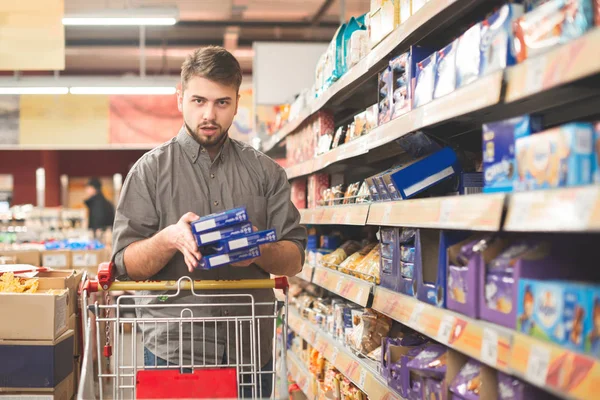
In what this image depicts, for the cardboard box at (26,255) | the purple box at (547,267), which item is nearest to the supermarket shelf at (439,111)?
the purple box at (547,267)

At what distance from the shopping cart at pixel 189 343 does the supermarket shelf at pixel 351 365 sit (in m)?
0.46

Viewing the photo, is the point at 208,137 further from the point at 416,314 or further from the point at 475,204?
the point at 475,204

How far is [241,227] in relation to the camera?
200cm

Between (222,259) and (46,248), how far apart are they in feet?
18.2

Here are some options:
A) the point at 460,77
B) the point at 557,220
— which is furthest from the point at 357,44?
the point at 557,220

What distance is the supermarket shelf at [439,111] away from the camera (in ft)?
5.66

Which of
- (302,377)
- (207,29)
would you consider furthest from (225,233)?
(207,29)

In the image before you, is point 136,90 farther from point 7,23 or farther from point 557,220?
point 557,220

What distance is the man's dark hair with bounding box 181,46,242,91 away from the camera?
239 centimetres

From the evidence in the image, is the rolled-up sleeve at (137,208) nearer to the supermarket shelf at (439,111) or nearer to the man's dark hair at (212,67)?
the man's dark hair at (212,67)

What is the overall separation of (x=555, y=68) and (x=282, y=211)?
4.28ft

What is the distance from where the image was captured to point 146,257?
231 centimetres

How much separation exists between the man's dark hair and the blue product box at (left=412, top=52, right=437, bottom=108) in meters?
0.62

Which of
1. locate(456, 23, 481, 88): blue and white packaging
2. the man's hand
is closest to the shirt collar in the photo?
the man's hand
